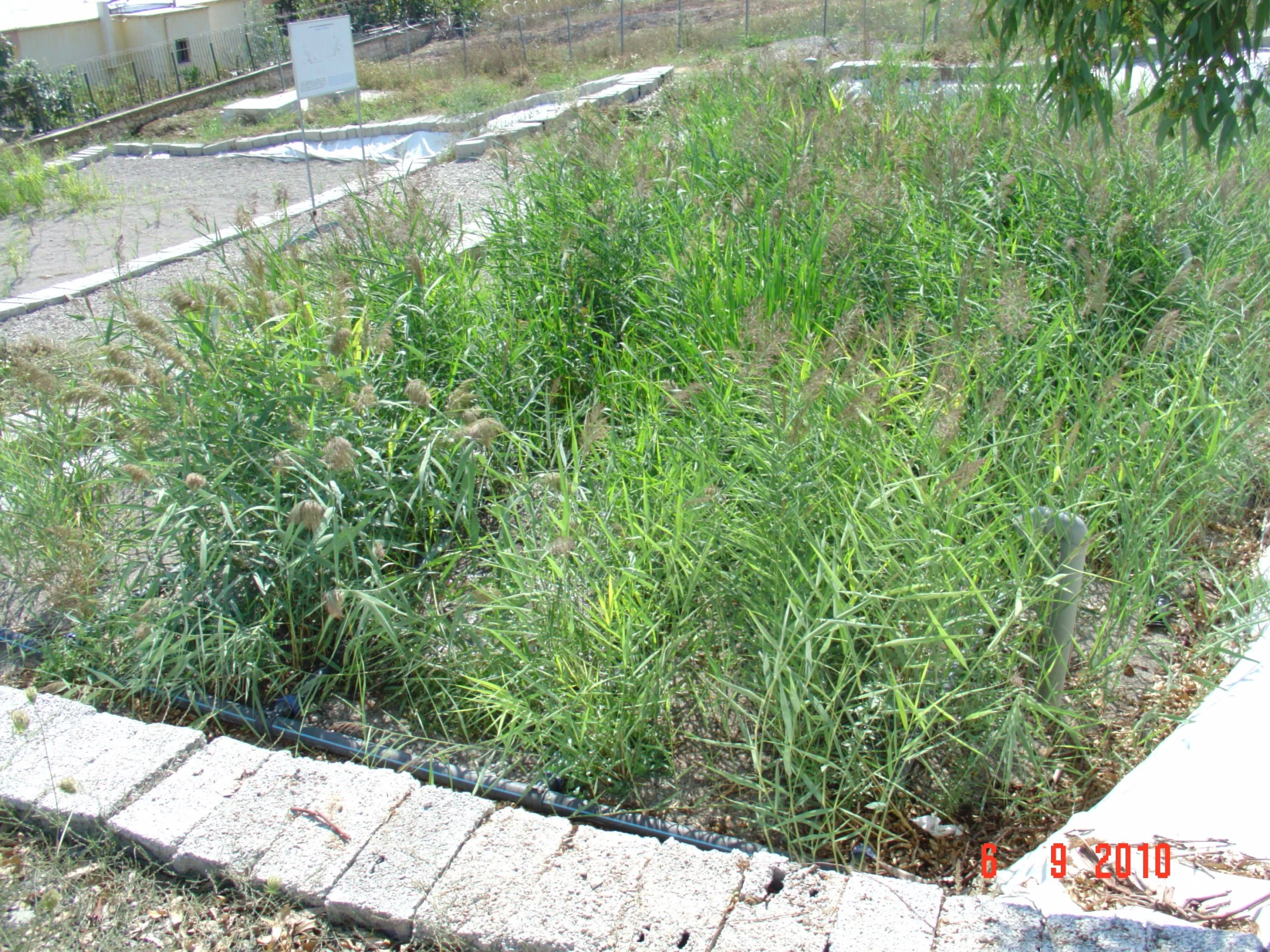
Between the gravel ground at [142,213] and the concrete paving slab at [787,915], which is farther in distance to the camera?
the gravel ground at [142,213]

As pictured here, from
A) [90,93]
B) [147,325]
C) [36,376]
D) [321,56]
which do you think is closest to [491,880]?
[147,325]

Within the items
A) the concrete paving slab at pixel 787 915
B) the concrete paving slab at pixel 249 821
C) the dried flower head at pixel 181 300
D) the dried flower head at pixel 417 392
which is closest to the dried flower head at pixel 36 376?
the dried flower head at pixel 181 300

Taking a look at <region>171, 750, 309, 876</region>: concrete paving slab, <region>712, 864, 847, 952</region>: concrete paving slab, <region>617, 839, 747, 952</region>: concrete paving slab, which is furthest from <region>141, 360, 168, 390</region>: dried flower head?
<region>712, 864, 847, 952</region>: concrete paving slab

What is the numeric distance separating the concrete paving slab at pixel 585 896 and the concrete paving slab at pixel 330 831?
1.40ft

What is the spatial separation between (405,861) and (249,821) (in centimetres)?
41

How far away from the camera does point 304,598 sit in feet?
9.57

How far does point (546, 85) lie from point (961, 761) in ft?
42.7

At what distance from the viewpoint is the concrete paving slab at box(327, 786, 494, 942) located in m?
1.96

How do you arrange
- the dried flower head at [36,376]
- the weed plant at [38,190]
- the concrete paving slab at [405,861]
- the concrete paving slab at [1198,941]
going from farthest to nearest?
the weed plant at [38,190]
the dried flower head at [36,376]
the concrete paving slab at [405,861]
the concrete paving slab at [1198,941]

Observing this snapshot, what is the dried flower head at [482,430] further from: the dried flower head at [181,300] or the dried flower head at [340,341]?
the dried flower head at [181,300]

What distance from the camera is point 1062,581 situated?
91.3 inches

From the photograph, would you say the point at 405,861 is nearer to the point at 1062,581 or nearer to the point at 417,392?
the point at 417,392

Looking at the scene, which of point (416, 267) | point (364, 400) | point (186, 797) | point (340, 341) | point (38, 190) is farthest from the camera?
point (38, 190)
